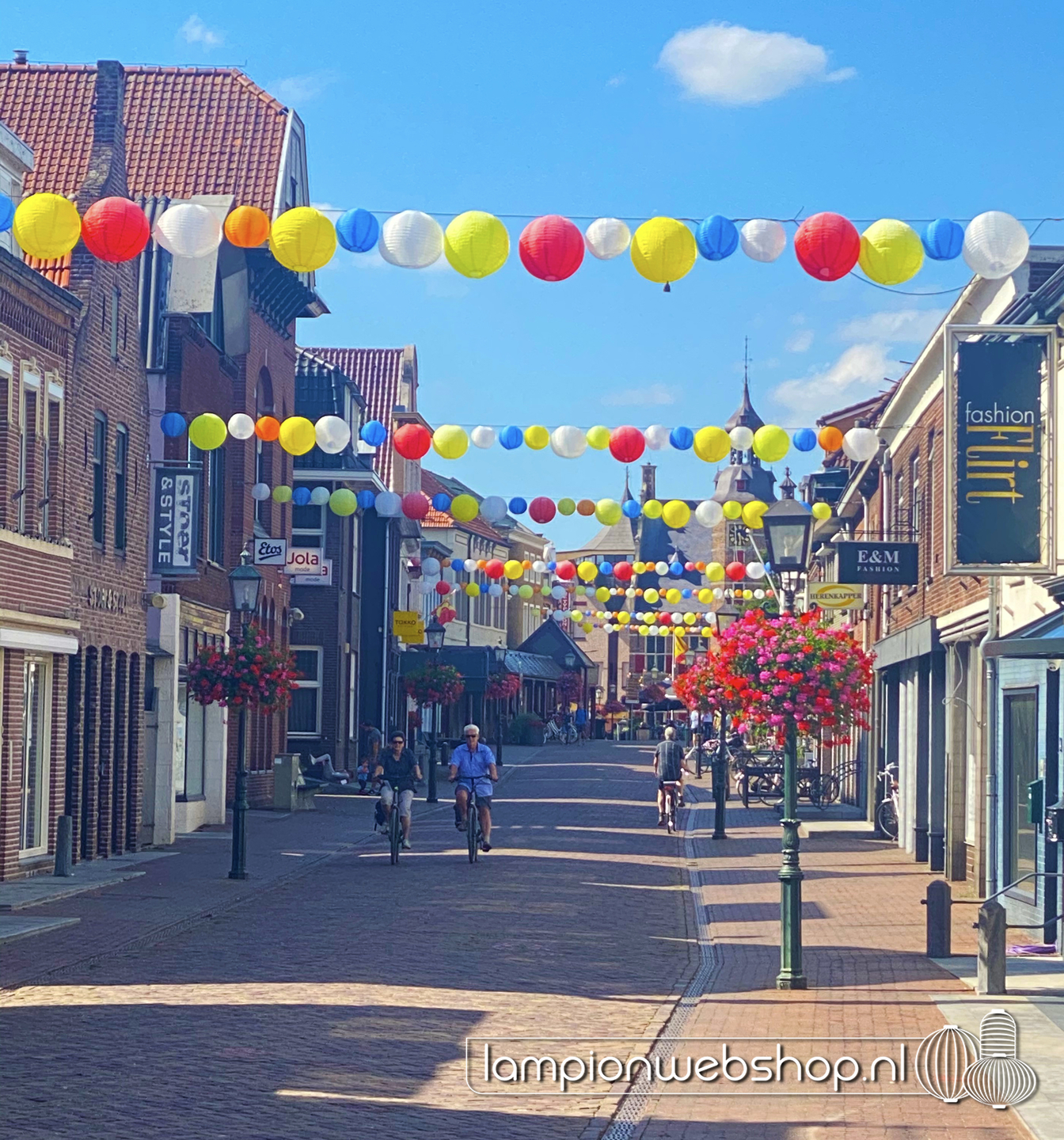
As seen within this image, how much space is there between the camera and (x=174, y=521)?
25125mm


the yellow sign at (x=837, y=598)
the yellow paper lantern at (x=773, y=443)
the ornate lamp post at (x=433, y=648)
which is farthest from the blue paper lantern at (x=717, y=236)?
the ornate lamp post at (x=433, y=648)

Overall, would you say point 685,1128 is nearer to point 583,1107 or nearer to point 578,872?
point 583,1107

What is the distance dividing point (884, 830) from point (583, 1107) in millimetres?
21230

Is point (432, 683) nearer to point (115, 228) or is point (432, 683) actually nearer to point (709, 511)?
point (709, 511)

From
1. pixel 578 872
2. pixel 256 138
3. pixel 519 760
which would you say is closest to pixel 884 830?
pixel 578 872

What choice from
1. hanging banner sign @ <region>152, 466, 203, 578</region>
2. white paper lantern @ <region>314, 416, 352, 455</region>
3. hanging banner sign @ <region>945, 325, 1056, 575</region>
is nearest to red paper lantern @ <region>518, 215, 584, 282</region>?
hanging banner sign @ <region>945, 325, 1056, 575</region>

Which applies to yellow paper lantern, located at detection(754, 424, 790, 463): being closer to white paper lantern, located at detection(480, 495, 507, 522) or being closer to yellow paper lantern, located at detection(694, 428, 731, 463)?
yellow paper lantern, located at detection(694, 428, 731, 463)

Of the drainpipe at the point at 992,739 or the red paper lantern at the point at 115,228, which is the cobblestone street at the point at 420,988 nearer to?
the drainpipe at the point at 992,739

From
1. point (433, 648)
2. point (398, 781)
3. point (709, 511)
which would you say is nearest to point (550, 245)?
point (398, 781)

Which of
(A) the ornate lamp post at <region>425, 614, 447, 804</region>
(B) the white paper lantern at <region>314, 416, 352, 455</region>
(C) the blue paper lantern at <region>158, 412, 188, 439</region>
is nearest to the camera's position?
(B) the white paper lantern at <region>314, 416, 352, 455</region>

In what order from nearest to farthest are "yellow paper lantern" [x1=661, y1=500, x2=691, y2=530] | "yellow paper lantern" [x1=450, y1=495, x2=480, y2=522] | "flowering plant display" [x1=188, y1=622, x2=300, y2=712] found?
"yellow paper lantern" [x1=450, y1=495, x2=480, y2=522] → "flowering plant display" [x1=188, y1=622, x2=300, y2=712] → "yellow paper lantern" [x1=661, y1=500, x2=691, y2=530]

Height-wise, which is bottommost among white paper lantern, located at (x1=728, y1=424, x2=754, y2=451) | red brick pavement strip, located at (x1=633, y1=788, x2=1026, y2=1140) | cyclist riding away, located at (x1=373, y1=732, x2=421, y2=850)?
red brick pavement strip, located at (x1=633, y1=788, x2=1026, y2=1140)

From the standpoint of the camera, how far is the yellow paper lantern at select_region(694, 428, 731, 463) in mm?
19656

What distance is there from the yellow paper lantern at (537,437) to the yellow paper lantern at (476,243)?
779cm
